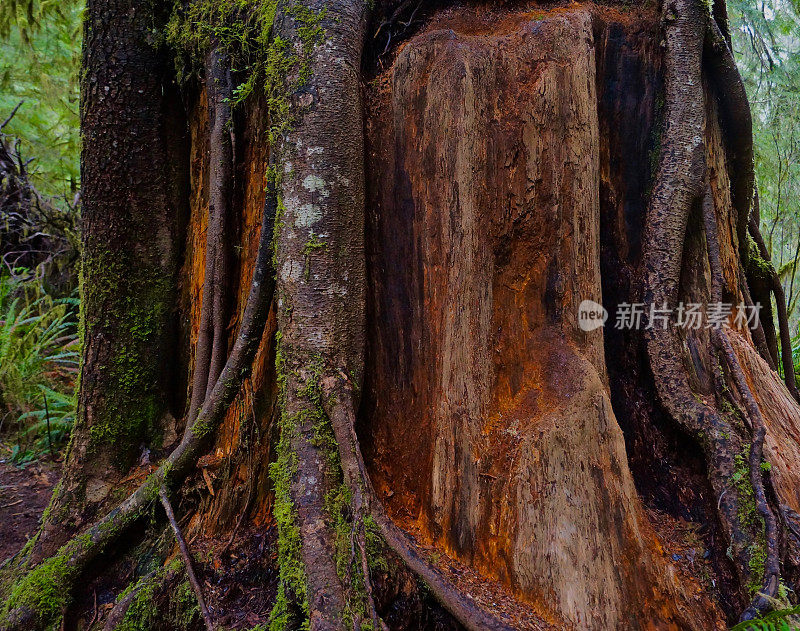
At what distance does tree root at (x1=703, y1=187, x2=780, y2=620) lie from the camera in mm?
1845

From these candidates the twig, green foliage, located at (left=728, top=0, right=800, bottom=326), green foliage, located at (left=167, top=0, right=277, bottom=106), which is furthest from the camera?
green foliage, located at (left=728, top=0, right=800, bottom=326)

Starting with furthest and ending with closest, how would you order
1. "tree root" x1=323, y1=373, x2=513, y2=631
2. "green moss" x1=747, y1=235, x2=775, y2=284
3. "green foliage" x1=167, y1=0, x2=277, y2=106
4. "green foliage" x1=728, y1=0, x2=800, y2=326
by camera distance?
"green foliage" x1=728, y1=0, x2=800, y2=326
"green moss" x1=747, y1=235, x2=775, y2=284
"green foliage" x1=167, y1=0, x2=277, y2=106
"tree root" x1=323, y1=373, x2=513, y2=631

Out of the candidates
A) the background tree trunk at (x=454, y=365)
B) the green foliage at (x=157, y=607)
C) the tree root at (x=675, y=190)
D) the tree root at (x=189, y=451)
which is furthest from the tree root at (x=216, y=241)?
the tree root at (x=675, y=190)

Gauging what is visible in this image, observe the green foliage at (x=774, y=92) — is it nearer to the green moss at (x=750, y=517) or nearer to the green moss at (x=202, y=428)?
the green moss at (x=750, y=517)

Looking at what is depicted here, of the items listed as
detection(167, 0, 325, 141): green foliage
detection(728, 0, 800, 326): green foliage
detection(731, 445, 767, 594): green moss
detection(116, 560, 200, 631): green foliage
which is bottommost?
detection(116, 560, 200, 631): green foliage

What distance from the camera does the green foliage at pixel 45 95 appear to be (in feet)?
20.2

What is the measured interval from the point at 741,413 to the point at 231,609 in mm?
2297

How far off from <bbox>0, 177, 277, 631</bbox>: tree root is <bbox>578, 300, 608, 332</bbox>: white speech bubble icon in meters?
1.35

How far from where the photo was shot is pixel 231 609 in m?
2.09

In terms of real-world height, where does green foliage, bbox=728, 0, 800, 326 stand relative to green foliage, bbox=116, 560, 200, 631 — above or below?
above

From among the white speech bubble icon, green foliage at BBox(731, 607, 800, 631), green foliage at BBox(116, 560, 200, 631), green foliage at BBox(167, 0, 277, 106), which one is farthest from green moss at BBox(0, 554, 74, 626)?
green foliage at BBox(731, 607, 800, 631)

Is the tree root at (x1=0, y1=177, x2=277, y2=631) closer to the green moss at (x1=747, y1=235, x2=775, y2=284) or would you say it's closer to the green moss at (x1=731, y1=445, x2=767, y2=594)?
the green moss at (x1=731, y1=445, x2=767, y2=594)

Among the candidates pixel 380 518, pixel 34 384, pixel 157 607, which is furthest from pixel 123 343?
pixel 34 384

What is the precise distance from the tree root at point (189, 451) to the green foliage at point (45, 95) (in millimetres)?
4775
